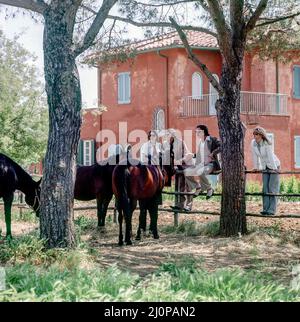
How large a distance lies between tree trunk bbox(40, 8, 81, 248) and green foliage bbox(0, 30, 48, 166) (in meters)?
14.6

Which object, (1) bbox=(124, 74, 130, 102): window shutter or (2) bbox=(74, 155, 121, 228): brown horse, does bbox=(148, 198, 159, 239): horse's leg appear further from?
(1) bbox=(124, 74, 130, 102): window shutter

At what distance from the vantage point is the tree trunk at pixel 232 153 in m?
12.0

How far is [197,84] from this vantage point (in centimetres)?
2888

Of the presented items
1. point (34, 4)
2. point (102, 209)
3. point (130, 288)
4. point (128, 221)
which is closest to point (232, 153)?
point (128, 221)

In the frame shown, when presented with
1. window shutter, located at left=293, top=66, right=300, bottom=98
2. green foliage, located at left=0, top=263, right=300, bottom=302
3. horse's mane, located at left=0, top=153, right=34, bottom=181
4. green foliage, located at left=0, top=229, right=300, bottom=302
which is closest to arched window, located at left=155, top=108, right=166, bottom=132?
window shutter, located at left=293, top=66, right=300, bottom=98

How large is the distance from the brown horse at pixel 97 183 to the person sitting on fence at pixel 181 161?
1333mm

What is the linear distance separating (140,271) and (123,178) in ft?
8.80

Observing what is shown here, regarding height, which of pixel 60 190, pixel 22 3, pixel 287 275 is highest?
pixel 22 3

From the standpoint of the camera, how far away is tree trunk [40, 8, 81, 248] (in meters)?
9.12
